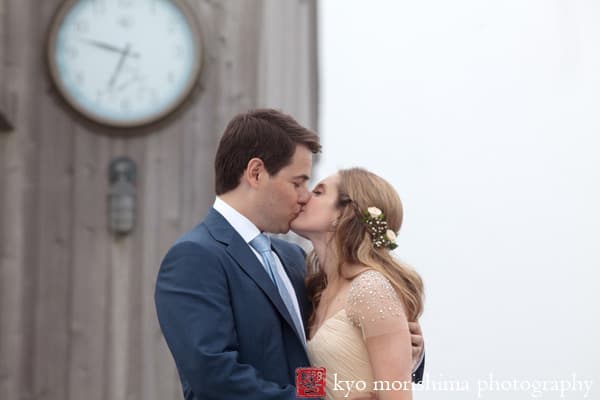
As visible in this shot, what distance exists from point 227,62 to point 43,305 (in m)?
1.20

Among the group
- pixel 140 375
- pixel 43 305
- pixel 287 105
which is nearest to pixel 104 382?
pixel 140 375

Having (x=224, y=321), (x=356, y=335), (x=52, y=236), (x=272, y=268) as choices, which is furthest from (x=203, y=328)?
(x=52, y=236)

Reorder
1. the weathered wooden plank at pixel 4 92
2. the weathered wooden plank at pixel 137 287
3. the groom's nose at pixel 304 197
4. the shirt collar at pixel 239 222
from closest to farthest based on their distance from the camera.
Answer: the shirt collar at pixel 239 222 → the groom's nose at pixel 304 197 → the weathered wooden plank at pixel 4 92 → the weathered wooden plank at pixel 137 287

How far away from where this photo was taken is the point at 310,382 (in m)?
2.07

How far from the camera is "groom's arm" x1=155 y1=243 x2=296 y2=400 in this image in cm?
187

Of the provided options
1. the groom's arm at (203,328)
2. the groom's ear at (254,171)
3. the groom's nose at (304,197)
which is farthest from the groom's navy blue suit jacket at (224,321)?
the groom's nose at (304,197)

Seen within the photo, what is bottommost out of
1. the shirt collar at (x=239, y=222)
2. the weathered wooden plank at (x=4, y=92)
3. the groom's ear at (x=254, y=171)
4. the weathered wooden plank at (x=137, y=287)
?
the weathered wooden plank at (x=137, y=287)

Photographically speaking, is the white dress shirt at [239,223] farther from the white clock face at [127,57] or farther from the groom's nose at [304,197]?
the white clock face at [127,57]

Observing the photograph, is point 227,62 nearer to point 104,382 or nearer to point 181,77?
point 181,77

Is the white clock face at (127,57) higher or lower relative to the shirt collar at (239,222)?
higher

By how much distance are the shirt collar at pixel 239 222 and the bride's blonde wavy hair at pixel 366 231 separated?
9.9 inches

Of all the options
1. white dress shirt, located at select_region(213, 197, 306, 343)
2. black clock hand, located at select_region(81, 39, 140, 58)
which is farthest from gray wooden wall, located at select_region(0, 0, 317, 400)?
white dress shirt, located at select_region(213, 197, 306, 343)

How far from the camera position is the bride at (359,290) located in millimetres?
2066

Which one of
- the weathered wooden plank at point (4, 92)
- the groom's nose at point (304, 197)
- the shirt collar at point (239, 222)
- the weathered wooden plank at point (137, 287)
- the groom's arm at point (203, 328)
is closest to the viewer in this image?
the groom's arm at point (203, 328)
